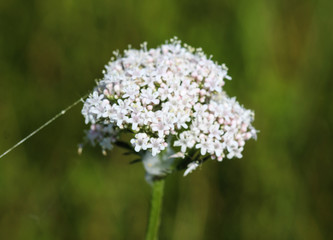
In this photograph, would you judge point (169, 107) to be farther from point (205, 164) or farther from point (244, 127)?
point (205, 164)

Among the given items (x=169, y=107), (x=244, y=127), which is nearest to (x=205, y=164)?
(x=244, y=127)

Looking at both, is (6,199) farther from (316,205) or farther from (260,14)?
(260,14)

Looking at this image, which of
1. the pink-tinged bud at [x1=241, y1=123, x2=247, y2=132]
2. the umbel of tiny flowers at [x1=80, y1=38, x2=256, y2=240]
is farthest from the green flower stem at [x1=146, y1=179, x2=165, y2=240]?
the pink-tinged bud at [x1=241, y1=123, x2=247, y2=132]

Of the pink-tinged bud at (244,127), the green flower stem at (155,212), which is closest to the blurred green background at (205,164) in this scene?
the green flower stem at (155,212)

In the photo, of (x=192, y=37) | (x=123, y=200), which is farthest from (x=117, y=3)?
(x=123, y=200)

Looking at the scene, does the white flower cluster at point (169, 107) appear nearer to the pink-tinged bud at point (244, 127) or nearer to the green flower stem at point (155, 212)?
the pink-tinged bud at point (244, 127)

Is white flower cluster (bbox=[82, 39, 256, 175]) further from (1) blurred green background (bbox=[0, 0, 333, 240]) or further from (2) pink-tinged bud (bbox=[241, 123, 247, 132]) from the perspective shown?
(1) blurred green background (bbox=[0, 0, 333, 240])
